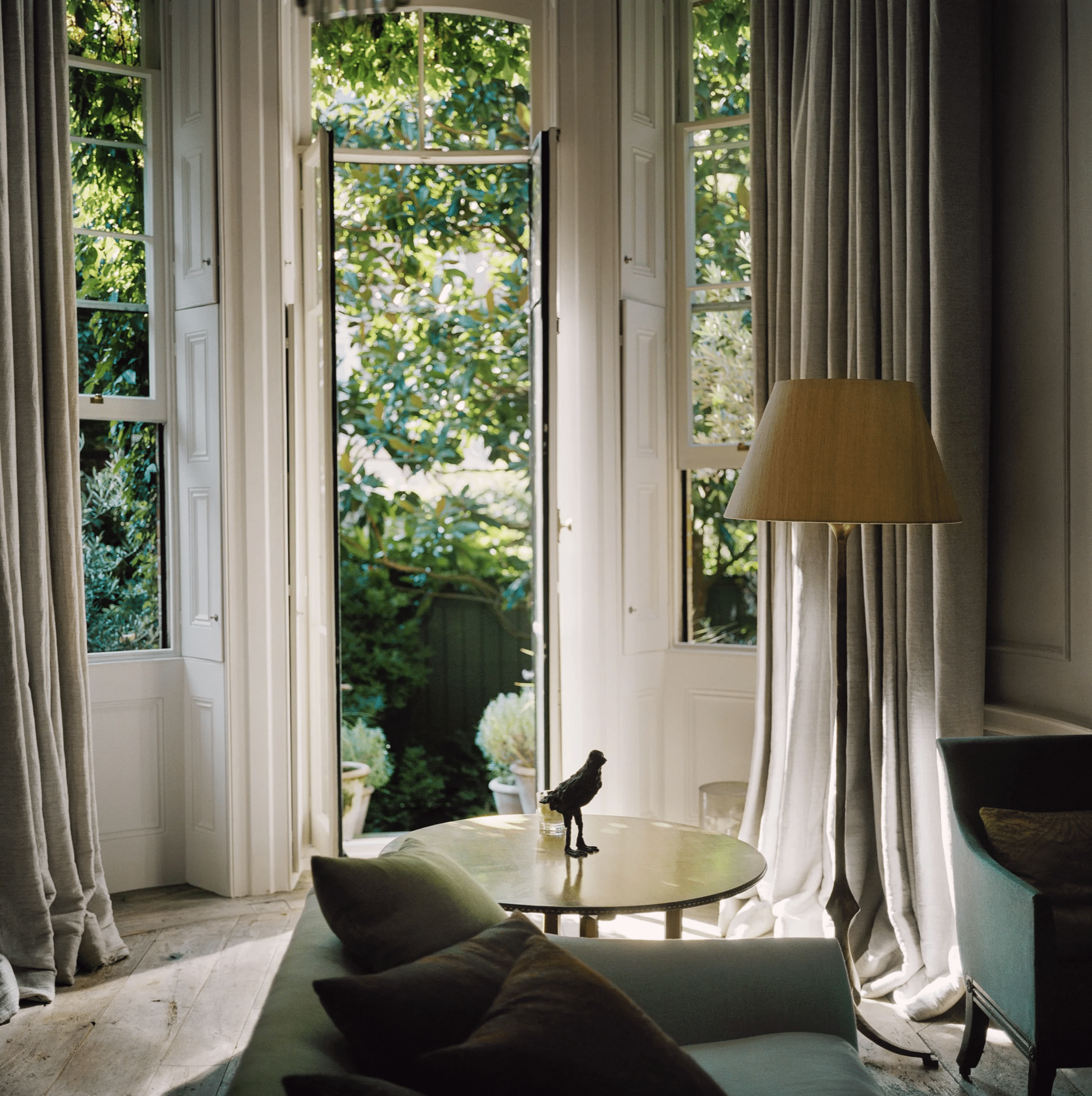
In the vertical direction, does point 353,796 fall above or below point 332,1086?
below

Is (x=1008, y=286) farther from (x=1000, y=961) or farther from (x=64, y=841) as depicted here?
(x=64, y=841)

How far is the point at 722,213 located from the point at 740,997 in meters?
2.90

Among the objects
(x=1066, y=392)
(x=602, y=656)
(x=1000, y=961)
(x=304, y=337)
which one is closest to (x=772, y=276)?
(x=1066, y=392)

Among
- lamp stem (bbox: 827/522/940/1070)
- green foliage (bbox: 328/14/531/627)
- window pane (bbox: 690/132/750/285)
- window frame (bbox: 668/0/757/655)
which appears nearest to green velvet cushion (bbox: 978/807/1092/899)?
lamp stem (bbox: 827/522/940/1070)

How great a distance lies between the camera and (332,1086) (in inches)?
42.1

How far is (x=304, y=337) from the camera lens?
13.8ft

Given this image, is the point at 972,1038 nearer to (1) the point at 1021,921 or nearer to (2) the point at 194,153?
(1) the point at 1021,921

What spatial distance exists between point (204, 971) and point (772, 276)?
2698mm

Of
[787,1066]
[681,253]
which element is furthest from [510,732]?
[787,1066]

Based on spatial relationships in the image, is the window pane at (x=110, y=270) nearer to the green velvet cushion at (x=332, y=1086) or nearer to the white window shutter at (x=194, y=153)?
the white window shutter at (x=194, y=153)

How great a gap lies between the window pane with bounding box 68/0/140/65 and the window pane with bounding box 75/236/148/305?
65cm

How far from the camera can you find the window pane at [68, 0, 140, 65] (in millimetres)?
3963

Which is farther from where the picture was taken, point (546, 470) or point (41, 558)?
point (546, 470)

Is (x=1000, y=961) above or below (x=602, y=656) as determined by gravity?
below
